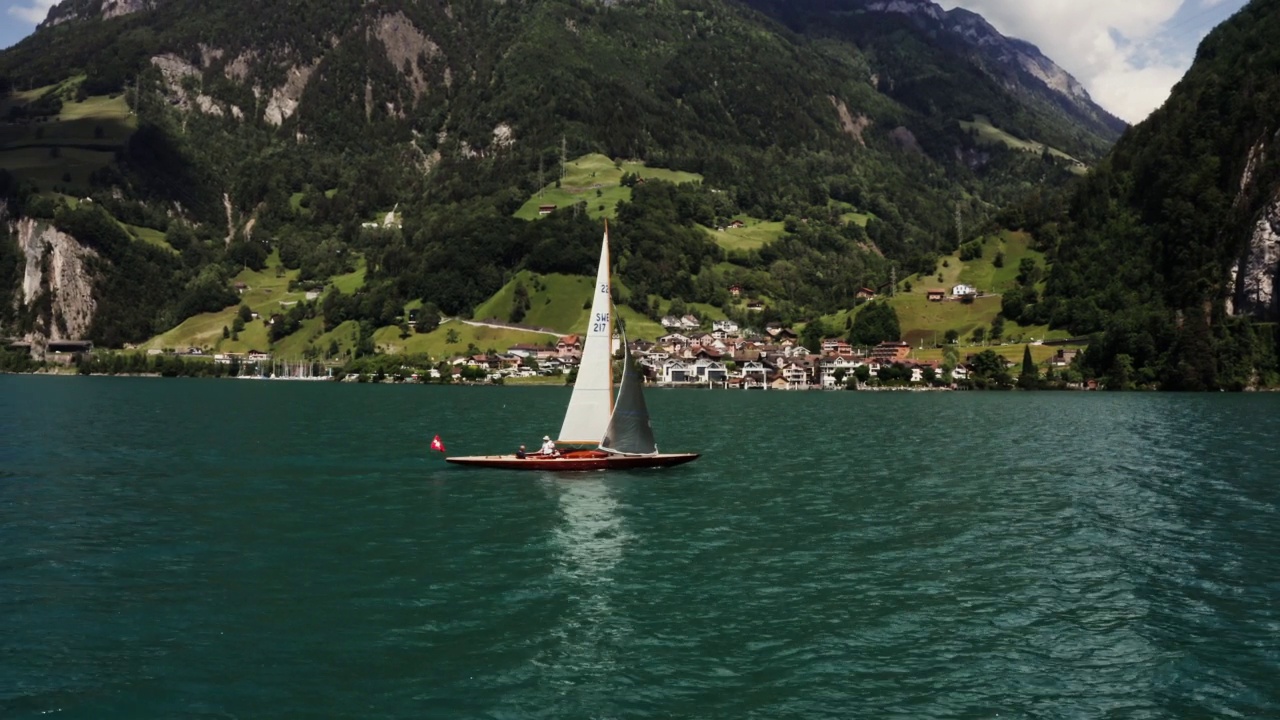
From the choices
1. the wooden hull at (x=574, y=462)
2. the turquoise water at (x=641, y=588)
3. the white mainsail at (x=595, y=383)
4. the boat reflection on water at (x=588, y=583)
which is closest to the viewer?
the turquoise water at (x=641, y=588)

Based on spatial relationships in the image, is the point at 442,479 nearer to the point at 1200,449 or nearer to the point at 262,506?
the point at 262,506

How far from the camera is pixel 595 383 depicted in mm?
64562

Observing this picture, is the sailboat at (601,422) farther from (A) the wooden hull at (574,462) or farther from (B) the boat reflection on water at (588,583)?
(B) the boat reflection on water at (588,583)

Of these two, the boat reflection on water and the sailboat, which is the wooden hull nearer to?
the sailboat

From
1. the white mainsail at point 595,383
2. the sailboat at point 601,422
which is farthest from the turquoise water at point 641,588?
the white mainsail at point 595,383

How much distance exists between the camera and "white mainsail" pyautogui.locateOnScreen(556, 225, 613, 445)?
6312cm

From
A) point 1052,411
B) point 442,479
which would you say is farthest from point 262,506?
point 1052,411

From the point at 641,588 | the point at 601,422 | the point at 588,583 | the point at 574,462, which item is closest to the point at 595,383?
the point at 601,422

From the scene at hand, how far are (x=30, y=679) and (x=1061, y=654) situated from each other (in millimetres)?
27624

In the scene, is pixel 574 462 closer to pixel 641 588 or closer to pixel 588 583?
pixel 588 583

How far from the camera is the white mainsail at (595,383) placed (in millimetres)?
63125

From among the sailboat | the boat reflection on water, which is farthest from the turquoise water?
the sailboat

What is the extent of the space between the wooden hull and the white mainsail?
118cm

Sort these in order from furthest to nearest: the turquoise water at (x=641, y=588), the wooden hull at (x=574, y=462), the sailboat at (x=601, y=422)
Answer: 1. the wooden hull at (x=574, y=462)
2. the sailboat at (x=601, y=422)
3. the turquoise water at (x=641, y=588)
